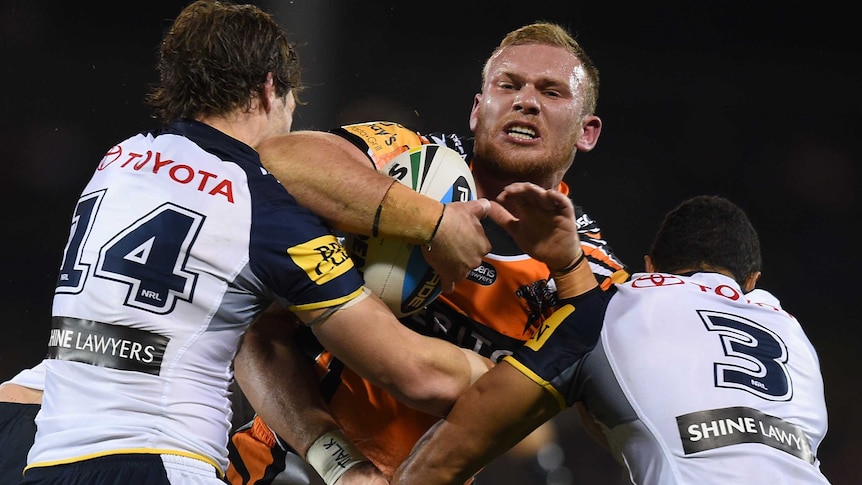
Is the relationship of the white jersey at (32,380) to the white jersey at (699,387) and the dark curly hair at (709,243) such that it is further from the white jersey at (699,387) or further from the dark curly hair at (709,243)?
the dark curly hair at (709,243)

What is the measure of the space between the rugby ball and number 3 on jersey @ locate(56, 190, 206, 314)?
1.63 ft

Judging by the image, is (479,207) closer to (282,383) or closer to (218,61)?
(218,61)

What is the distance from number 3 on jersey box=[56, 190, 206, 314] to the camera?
2.00 m


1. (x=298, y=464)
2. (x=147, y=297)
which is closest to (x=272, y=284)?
(x=147, y=297)

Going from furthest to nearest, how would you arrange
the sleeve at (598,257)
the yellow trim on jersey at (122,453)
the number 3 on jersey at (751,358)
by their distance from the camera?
the sleeve at (598,257), the number 3 on jersey at (751,358), the yellow trim on jersey at (122,453)

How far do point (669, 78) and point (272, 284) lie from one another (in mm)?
5294

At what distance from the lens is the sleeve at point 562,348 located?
2346 millimetres

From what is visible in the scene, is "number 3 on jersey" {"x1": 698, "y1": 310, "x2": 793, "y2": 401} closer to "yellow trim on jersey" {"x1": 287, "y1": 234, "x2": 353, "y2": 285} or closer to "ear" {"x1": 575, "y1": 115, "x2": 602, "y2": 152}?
"yellow trim on jersey" {"x1": 287, "y1": 234, "x2": 353, "y2": 285}

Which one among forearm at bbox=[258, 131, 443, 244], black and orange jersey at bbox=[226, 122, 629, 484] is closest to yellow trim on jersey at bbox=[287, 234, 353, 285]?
forearm at bbox=[258, 131, 443, 244]

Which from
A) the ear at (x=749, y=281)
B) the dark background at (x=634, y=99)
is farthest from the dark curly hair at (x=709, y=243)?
the dark background at (x=634, y=99)

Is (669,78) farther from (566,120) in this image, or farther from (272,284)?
(272,284)

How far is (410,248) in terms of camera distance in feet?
7.72

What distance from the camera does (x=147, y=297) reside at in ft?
6.56

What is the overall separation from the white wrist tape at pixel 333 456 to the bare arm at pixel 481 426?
0.47 feet
